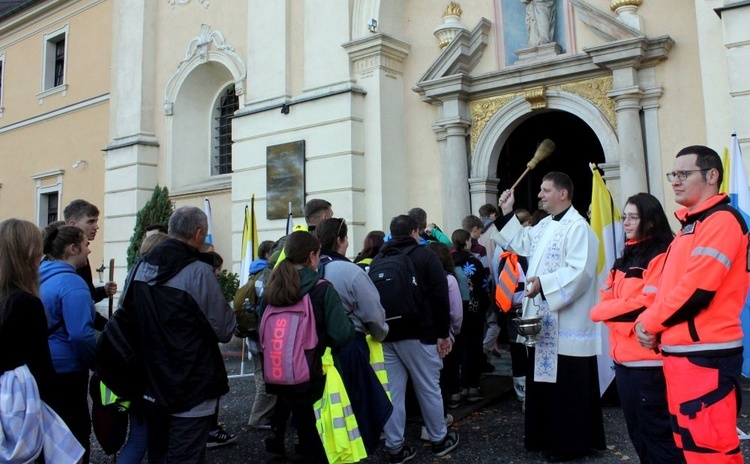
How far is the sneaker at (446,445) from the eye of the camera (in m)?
4.85

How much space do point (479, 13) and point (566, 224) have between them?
245 inches

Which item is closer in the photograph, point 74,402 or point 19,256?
point 19,256

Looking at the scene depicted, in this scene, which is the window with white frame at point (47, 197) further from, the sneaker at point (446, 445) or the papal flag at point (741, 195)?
the papal flag at point (741, 195)

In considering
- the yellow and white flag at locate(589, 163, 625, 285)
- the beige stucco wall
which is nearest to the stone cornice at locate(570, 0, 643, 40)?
the yellow and white flag at locate(589, 163, 625, 285)

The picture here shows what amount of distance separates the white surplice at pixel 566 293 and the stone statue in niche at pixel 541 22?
5.19 m

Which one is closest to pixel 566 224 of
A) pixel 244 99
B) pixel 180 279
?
pixel 180 279

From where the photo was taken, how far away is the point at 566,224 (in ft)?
15.3

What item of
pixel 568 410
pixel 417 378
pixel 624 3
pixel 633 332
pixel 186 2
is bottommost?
pixel 568 410

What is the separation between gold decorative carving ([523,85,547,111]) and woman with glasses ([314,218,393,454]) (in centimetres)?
564

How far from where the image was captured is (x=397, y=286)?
14.9 ft

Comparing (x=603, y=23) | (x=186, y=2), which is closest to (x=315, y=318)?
(x=603, y=23)

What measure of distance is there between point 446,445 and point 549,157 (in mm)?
7636

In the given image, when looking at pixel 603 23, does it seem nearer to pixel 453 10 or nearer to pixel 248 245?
pixel 453 10

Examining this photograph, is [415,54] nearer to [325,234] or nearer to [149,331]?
[325,234]
